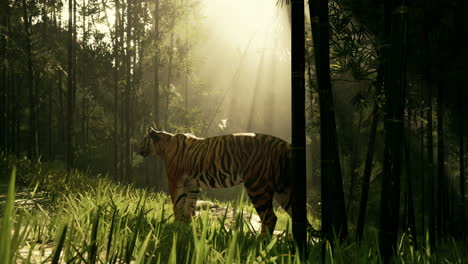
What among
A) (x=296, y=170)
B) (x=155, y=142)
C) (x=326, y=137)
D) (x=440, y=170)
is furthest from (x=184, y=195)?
(x=440, y=170)

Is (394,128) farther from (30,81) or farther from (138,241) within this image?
(30,81)

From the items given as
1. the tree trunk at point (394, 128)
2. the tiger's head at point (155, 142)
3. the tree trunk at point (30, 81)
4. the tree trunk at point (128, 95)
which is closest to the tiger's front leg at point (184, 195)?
the tiger's head at point (155, 142)

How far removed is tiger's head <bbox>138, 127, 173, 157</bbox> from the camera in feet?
17.7

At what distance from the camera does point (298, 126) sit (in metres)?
2.28

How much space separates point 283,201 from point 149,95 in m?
16.8

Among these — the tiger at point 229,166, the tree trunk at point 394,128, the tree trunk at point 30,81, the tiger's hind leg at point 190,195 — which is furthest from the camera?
the tree trunk at point 30,81

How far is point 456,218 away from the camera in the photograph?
7.96m

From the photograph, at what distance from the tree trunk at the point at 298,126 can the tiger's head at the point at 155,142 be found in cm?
331

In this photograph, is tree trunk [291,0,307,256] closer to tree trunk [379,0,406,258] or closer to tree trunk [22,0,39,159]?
tree trunk [379,0,406,258]

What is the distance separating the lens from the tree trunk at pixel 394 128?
2.36m

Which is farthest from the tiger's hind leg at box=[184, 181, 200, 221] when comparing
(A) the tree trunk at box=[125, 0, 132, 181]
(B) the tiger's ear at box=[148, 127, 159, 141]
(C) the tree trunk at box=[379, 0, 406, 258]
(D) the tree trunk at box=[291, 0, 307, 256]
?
(A) the tree trunk at box=[125, 0, 132, 181]

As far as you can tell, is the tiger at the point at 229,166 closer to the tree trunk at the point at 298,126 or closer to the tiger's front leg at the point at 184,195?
the tiger's front leg at the point at 184,195

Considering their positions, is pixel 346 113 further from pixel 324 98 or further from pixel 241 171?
pixel 324 98

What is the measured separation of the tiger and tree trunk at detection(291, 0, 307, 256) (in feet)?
2.61
